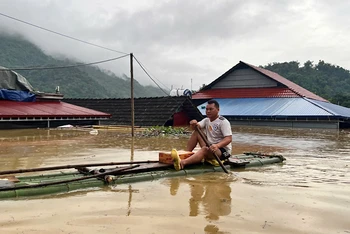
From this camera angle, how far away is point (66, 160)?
8242mm

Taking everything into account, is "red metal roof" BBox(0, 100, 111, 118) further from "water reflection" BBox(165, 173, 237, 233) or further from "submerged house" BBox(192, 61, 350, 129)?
"water reflection" BBox(165, 173, 237, 233)

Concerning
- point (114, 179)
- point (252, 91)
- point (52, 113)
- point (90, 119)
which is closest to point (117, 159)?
point (114, 179)

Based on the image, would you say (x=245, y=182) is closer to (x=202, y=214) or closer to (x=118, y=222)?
(x=202, y=214)

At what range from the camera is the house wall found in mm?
33531

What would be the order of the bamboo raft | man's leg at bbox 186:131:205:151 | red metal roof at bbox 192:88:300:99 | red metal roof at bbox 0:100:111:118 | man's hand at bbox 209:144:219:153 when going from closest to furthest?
the bamboo raft → man's hand at bbox 209:144:219:153 → man's leg at bbox 186:131:205:151 → red metal roof at bbox 0:100:111:118 → red metal roof at bbox 192:88:300:99

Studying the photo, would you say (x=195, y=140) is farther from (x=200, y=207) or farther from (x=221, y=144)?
(x=200, y=207)

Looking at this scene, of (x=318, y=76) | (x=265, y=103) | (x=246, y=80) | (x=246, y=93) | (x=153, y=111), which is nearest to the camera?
(x=153, y=111)

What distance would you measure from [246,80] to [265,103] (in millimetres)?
4533

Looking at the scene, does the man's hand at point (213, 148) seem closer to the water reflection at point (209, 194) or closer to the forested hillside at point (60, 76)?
the water reflection at point (209, 194)

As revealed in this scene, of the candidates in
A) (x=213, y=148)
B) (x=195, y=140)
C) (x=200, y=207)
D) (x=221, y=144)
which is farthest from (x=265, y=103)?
(x=200, y=207)

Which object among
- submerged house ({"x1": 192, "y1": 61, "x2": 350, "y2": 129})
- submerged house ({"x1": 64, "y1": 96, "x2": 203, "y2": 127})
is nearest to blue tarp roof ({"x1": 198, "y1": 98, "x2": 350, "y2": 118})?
submerged house ({"x1": 192, "y1": 61, "x2": 350, "y2": 129})

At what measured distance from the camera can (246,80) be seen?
34.8 m

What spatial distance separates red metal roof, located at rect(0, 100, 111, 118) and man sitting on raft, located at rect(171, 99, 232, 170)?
520 inches

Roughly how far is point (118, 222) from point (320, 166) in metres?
5.54
